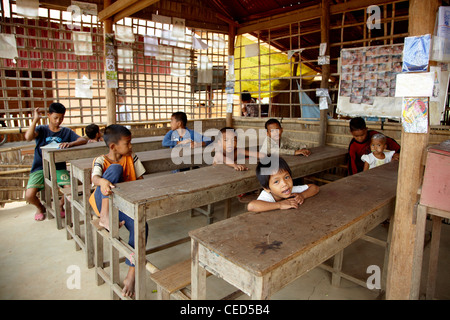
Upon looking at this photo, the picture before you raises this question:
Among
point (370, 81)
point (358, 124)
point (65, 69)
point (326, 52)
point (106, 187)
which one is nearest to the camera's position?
point (106, 187)

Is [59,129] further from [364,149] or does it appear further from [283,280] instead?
[364,149]

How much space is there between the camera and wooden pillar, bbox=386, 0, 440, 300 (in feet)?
5.39

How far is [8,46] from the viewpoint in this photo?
163 inches

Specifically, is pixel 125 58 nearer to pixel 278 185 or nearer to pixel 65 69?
pixel 65 69

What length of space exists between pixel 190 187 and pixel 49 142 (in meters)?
2.52

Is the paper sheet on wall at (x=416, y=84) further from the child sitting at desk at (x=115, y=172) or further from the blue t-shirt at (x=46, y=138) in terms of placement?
the blue t-shirt at (x=46, y=138)

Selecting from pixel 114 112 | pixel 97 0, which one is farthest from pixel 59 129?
pixel 97 0

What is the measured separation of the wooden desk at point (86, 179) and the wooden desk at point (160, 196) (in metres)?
0.58

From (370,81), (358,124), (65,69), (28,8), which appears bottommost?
(358,124)

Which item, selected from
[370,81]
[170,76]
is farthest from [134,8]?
[370,81]
